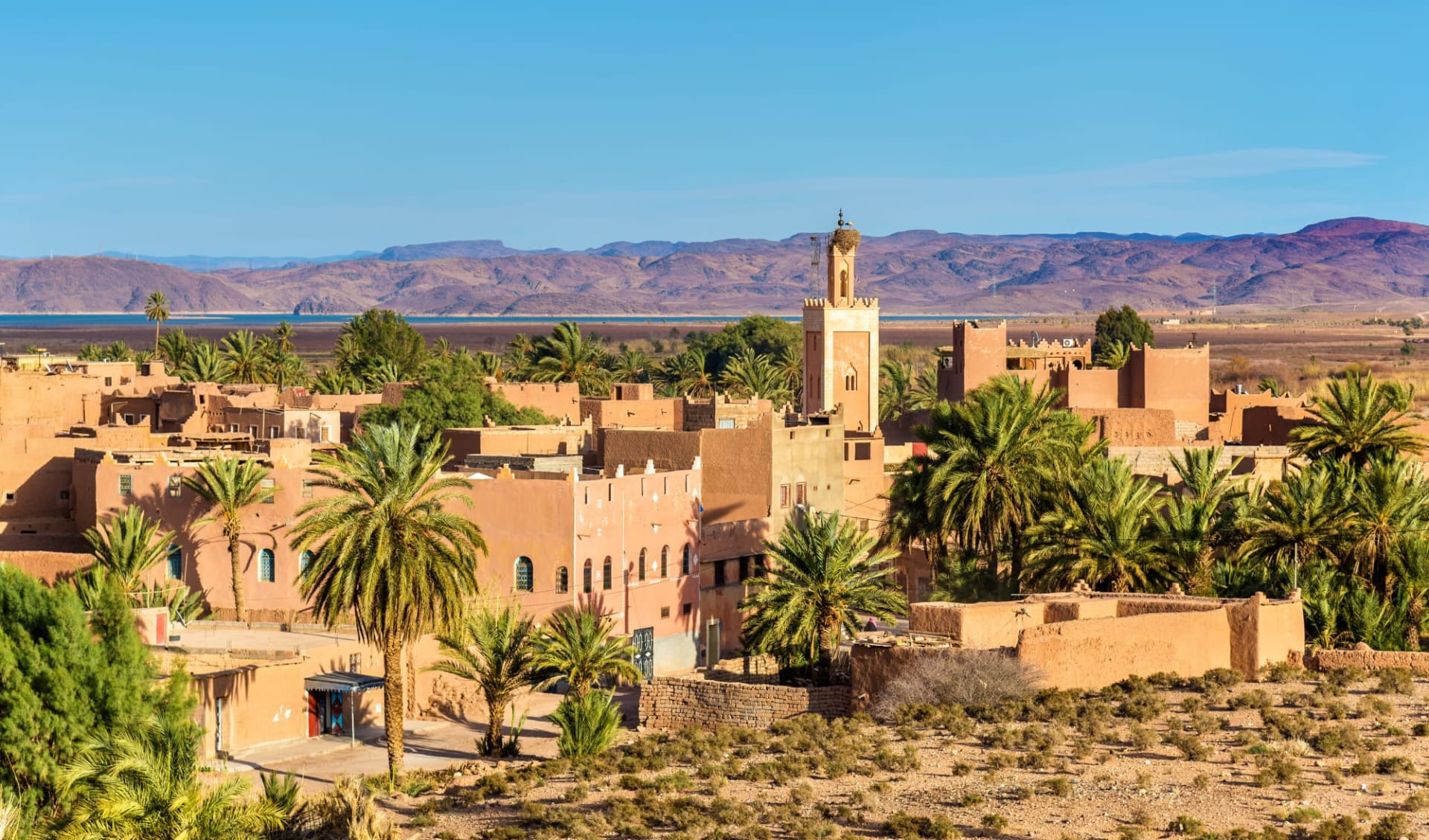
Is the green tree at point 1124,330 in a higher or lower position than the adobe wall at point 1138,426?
higher

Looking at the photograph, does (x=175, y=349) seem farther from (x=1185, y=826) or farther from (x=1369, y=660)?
(x=1185, y=826)

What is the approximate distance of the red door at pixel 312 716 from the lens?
30969 mm

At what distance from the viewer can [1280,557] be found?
32.4 metres

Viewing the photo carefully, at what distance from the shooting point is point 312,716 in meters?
31.0

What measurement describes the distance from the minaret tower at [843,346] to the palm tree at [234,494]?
25.3m

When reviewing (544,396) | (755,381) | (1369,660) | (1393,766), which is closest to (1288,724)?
(1393,766)

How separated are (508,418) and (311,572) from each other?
90.3ft

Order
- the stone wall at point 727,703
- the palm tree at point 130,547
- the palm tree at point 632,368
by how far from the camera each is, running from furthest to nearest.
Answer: the palm tree at point 632,368
the palm tree at point 130,547
the stone wall at point 727,703

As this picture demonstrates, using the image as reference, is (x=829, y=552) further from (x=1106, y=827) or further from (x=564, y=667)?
(x=1106, y=827)

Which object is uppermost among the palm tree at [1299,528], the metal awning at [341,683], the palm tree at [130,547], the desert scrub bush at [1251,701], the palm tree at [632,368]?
the palm tree at [632,368]

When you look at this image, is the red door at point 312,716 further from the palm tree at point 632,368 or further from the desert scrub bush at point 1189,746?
the palm tree at point 632,368

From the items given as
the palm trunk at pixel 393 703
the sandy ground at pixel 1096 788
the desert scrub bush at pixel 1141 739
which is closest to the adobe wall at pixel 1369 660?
the sandy ground at pixel 1096 788

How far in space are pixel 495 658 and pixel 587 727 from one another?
2.55 m

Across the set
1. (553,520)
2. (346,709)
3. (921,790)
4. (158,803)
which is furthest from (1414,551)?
(158,803)
